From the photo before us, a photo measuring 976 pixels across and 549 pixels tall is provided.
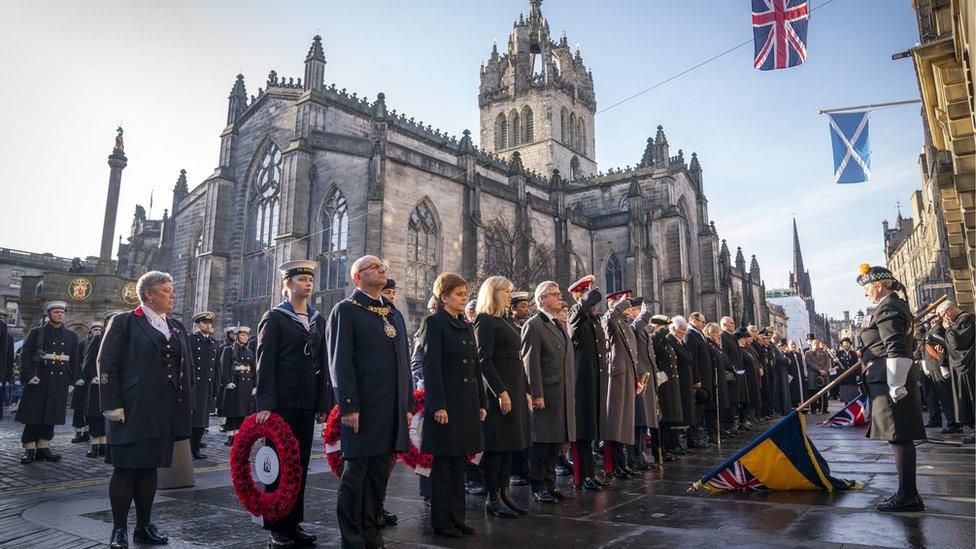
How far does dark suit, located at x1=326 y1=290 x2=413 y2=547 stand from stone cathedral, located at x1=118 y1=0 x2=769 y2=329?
19669mm

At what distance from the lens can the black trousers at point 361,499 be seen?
12.3 ft

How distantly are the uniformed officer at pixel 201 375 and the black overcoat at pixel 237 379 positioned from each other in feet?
1.66

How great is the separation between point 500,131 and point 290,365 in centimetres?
4847

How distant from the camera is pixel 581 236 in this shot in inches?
1487

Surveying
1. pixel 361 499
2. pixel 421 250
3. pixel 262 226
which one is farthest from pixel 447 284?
Result: pixel 262 226

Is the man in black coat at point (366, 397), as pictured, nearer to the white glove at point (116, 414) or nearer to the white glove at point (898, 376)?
the white glove at point (116, 414)

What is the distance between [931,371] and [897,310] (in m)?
8.53

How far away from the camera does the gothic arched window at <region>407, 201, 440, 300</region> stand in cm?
2586

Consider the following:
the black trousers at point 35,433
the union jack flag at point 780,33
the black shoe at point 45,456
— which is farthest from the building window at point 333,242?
the union jack flag at point 780,33

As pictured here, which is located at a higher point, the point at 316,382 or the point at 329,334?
the point at 329,334

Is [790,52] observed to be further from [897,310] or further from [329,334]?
[329,334]

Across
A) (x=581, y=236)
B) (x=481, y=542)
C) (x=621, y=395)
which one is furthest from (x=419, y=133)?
(x=481, y=542)

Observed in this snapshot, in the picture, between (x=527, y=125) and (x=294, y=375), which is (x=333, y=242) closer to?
(x=294, y=375)

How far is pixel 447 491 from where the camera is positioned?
4395 mm
